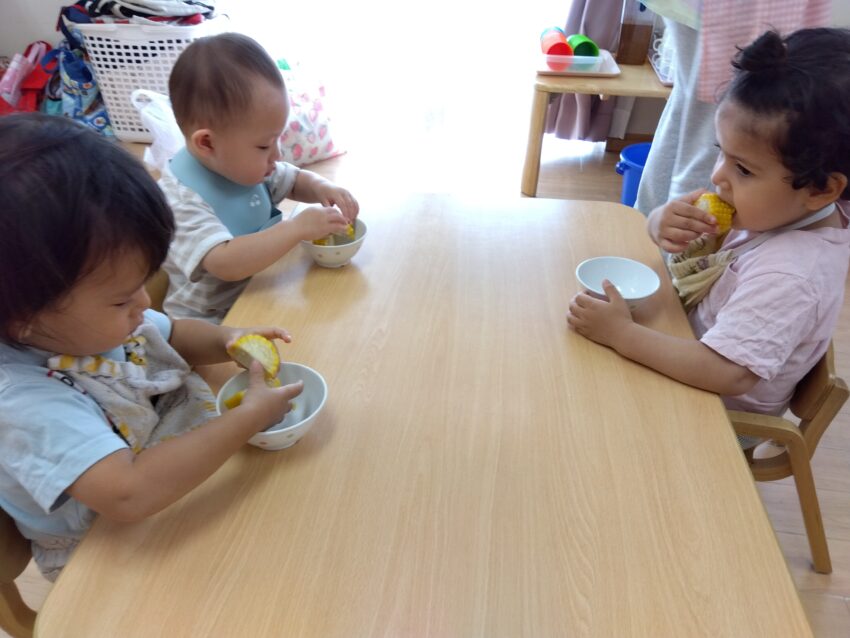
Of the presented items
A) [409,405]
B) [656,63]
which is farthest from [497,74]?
[409,405]

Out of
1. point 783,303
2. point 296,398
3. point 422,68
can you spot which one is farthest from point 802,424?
point 422,68

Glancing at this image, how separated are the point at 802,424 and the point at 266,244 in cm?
99

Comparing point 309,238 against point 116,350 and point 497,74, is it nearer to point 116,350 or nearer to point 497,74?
point 116,350

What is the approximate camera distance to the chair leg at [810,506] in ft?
3.37

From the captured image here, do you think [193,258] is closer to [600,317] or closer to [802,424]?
[600,317]

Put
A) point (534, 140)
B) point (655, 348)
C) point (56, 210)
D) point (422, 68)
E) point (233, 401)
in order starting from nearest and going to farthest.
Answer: point (56, 210) → point (233, 401) → point (655, 348) → point (534, 140) → point (422, 68)

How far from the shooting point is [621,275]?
3.55 ft

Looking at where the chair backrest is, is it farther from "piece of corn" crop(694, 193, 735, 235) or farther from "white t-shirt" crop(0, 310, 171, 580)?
"white t-shirt" crop(0, 310, 171, 580)

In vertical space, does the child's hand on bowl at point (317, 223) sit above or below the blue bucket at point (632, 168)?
above

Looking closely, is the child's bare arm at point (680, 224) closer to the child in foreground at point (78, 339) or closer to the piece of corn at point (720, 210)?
the piece of corn at point (720, 210)

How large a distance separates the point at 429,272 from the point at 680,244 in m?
0.46

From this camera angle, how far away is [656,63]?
266 centimetres

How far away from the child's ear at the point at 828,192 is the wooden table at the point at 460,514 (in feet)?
0.89

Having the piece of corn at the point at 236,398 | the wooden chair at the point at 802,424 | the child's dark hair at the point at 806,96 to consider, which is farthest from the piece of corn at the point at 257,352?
the child's dark hair at the point at 806,96
